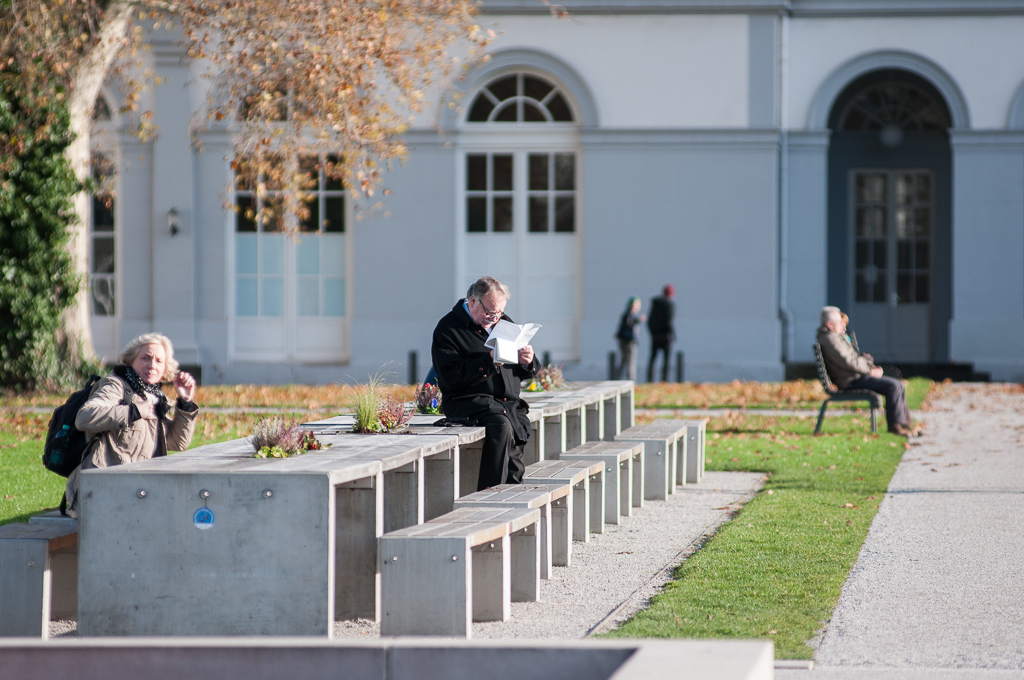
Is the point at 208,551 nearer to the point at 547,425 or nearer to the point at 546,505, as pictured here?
the point at 546,505

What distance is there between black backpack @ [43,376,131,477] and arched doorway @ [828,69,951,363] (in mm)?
18668

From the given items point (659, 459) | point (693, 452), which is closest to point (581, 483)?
point (659, 459)

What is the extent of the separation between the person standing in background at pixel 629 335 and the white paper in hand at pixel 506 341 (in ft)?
41.1

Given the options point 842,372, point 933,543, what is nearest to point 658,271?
point 842,372

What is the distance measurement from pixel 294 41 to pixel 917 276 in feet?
44.3

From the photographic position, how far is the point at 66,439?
582 cm

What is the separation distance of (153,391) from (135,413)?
26 cm

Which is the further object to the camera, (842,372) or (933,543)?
(842,372)

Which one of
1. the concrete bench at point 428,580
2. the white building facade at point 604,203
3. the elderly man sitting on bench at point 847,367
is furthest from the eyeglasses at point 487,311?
the white building facade at point 604,203

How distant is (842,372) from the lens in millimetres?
12641

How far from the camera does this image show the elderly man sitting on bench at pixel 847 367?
1252 centimetres

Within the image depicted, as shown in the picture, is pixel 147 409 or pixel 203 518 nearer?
pixel 203 518

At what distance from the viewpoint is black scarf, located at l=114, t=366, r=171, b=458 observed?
598 cm

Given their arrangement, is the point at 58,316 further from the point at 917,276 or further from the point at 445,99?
the point at 917,276
